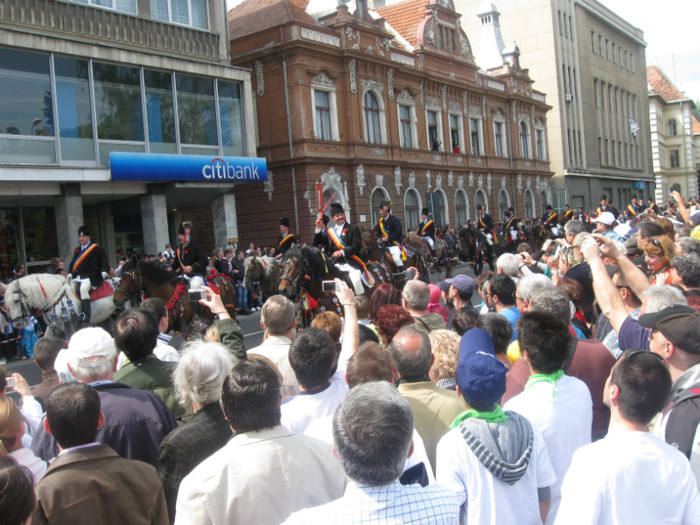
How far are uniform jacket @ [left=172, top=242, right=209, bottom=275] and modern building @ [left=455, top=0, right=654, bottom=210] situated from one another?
3973 centimetres

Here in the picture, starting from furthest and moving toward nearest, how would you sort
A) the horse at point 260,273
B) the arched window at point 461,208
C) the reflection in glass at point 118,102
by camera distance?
1. the arched window at point 461,208
2. the reflection in glass at point 118,102
3. the horse at point 260,273

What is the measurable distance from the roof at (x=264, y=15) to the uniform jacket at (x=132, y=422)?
25.6m

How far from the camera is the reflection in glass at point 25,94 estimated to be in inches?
693

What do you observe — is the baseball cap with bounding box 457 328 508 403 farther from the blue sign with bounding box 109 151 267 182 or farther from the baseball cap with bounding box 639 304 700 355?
the blue sign with bounding box 109 151 267 182

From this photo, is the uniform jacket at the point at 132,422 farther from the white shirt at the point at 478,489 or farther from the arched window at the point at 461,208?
the arched window at the point at 461,208

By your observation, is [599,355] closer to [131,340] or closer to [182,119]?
[131,340]

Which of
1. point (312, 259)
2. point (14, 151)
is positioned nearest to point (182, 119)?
point (14, 151)

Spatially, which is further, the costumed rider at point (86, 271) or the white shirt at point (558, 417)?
the costumed rider at point (86, 271)

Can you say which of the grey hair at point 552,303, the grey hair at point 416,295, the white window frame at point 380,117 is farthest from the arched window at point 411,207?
the grey hair at point 552,303

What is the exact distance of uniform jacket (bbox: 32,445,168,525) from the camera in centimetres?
275

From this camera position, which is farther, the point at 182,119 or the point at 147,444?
the point at 182,119

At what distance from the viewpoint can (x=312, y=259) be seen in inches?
388

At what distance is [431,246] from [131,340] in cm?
1711

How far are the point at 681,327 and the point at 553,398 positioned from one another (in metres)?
0.73
